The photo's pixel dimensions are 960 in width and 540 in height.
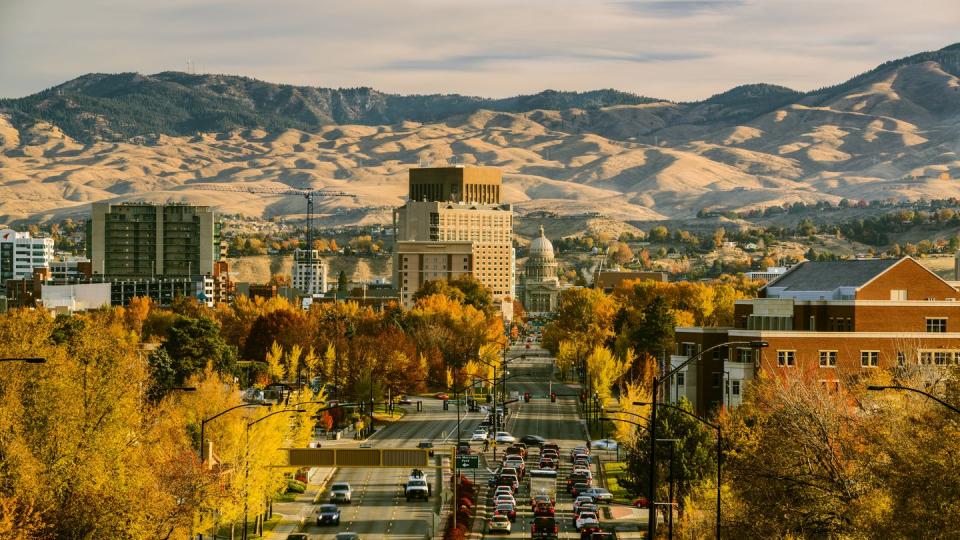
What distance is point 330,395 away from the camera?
17038 centimetres

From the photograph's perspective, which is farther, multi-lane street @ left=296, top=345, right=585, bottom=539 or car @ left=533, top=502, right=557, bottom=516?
multi-lane street @ left=296, top=345, right=585, bottom=539

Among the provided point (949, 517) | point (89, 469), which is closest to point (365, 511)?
point (89, 469)

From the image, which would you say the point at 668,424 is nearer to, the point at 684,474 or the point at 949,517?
the point at 684,474

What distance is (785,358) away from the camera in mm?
126312

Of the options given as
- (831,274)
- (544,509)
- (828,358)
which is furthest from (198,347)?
(544,509)

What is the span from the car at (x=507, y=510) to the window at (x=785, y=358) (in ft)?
111

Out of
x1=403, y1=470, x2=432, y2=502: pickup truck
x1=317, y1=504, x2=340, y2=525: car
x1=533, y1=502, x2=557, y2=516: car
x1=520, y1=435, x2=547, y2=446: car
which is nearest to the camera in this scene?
x1=533, y1=502, x2=557, y2=516: car

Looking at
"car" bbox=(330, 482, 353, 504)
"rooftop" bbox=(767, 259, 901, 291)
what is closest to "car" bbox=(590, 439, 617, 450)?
"rooftop" bbox=(767, 259, 901, 291)

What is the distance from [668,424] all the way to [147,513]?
39.0 m

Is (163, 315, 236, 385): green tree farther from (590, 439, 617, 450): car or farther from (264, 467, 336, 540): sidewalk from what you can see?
(264, 467, 336, 540): sidewalk

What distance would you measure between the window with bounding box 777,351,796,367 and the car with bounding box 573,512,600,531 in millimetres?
34098

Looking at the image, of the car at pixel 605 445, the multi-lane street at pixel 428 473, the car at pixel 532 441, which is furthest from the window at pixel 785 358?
the car at pixel 532 441

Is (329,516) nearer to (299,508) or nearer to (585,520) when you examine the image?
(299,508)

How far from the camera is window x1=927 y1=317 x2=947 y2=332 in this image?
130m
